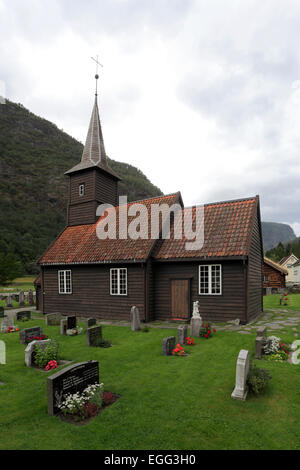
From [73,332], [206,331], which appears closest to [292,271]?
[206,331]

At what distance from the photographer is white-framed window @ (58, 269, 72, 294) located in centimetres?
2106

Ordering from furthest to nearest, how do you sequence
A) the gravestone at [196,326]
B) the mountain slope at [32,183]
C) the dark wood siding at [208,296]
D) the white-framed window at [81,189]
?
the mountain slope at [32,183], the white-framed window at [81,189], the dark wood siding at [208,296], the gravestone at [196,326]

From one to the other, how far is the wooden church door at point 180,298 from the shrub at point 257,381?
924cm

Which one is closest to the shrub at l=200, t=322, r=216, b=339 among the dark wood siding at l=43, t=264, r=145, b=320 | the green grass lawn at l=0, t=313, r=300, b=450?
the green grass lawn at l=0, t=313, r=300, b=450

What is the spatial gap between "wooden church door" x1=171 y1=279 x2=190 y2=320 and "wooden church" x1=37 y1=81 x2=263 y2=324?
0.20ft

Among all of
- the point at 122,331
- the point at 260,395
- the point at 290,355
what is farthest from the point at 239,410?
the point at 122,331

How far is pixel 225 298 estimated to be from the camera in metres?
15.6

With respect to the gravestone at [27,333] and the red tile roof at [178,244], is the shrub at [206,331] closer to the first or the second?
the red tile roof at [178,244]

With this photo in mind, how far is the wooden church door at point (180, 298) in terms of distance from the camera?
16.6m

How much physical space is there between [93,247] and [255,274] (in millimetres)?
11659

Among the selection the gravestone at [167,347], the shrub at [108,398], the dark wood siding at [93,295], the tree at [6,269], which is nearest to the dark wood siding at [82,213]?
the dark wood siding at [93,295]

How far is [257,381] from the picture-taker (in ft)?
23.2

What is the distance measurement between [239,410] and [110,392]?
329 centimetres
